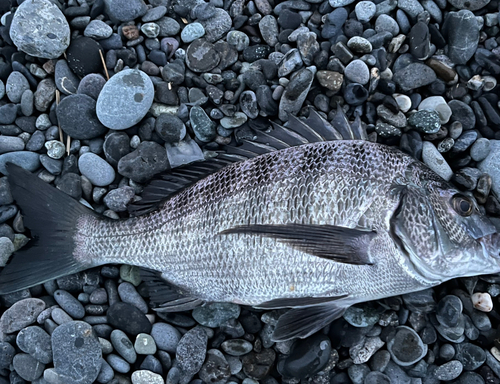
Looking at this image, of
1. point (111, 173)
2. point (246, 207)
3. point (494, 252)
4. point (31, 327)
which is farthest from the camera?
point (111, 173)

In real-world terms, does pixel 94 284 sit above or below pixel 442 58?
below

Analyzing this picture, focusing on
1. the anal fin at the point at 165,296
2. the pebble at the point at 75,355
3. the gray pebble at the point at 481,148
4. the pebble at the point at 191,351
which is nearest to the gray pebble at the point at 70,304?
the pebble at the point at 75,355

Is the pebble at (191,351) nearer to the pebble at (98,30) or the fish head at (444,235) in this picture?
the fish head at (444,235)

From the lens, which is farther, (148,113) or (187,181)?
(148,113)

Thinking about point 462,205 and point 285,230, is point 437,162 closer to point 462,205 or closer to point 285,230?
point 462,205

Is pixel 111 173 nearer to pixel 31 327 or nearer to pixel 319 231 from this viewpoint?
pixel 31 327

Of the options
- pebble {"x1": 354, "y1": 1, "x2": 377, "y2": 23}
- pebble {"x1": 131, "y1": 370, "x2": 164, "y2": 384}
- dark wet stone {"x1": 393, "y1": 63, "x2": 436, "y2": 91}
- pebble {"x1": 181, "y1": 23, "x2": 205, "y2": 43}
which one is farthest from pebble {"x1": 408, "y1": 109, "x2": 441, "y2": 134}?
pebble {"x1": 131, "y1": 370, "x2": 164, "y2": 384}

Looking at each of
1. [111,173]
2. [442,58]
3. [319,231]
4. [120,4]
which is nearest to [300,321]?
[319,231]
